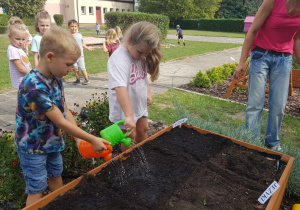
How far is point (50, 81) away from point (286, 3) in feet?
7.58

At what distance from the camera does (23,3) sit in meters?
27.2

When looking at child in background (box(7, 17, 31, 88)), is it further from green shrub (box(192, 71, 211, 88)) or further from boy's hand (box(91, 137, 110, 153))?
green shrub (box(192, 71, 211, 88))

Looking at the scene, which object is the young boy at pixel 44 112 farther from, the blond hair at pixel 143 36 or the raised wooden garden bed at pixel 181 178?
the blond hair at pixel 143 36

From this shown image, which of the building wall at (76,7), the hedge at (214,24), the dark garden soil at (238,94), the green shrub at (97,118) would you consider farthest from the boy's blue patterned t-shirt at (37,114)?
the building wall at (76,7)

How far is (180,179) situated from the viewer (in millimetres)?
2064

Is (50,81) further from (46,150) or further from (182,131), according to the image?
(182,131)

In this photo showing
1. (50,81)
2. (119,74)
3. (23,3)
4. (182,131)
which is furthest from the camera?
(23,3)

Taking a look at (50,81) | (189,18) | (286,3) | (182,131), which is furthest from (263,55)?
(189,18)

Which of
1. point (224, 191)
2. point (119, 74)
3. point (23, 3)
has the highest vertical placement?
point (23, 3)

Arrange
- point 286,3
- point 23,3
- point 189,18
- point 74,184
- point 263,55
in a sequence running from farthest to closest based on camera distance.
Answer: point 189,18, point 23,3, point 263,55, point 286,3, point 74,184

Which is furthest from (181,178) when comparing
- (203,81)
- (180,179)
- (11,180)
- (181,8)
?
(181,8)

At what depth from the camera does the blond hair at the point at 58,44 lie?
1.48 metres

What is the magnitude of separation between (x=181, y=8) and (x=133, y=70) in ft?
146

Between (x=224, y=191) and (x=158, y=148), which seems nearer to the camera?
(x=224, y=191)
